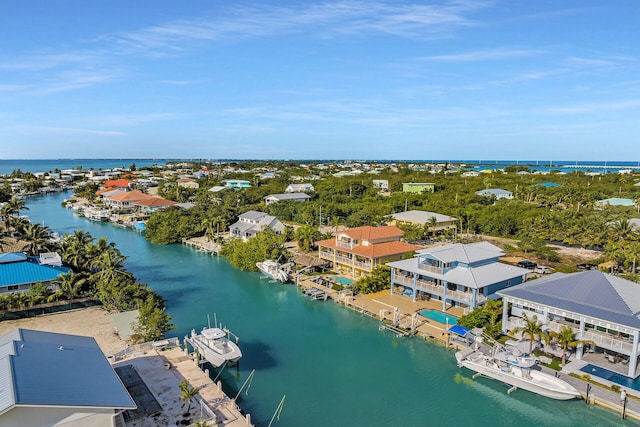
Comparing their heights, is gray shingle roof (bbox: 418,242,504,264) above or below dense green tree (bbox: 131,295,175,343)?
above

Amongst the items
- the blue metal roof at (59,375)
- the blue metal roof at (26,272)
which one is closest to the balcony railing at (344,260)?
the blue metal roof at (26,272)

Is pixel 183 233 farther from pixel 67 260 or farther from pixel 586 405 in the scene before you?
pixel 586 405

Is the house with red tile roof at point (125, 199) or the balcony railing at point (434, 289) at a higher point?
the house with red tile roof at point (125, 199)

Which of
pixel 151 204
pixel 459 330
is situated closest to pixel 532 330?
pixel 459 330

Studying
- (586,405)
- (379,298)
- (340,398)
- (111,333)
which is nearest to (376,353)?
(340,398)

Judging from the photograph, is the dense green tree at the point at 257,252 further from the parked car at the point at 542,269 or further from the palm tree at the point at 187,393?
the parked car at the point at 542,269

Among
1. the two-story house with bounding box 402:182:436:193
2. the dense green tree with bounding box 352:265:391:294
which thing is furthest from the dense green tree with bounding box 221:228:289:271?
the two-story house with bounding box 402:182:436:193

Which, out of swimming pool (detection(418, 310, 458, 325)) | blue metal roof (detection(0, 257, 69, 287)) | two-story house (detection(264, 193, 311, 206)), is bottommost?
swimming pool (detection(418, 310, 458, 325))

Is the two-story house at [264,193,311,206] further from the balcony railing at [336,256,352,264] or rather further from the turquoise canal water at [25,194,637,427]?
the turquoise canal water at [25,194,637,427]
